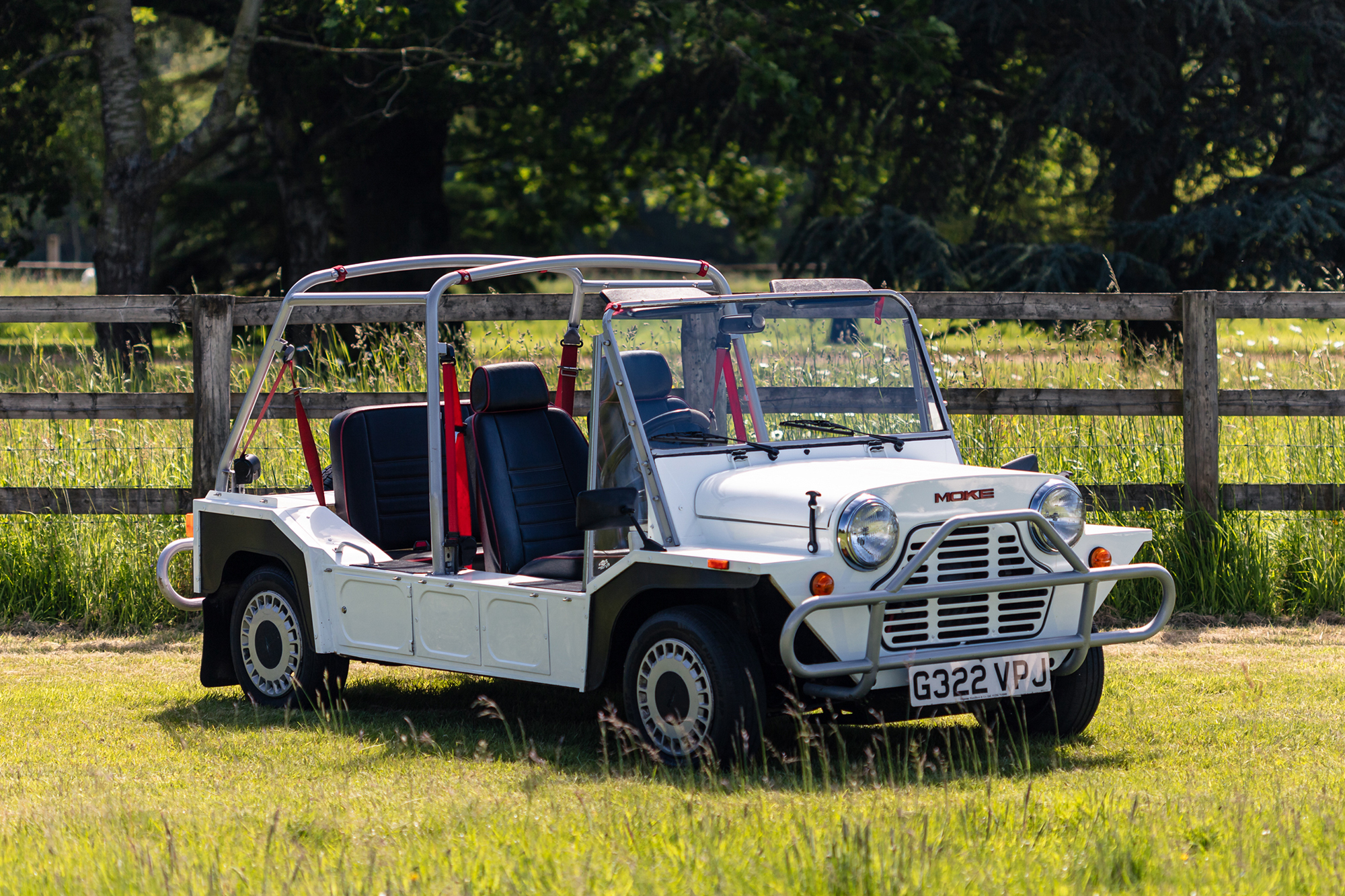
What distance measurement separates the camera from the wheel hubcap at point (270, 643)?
693 centimetres

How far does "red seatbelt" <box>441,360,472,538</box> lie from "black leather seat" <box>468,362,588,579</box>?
8 cm

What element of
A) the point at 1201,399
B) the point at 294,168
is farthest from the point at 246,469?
the point at 294,168

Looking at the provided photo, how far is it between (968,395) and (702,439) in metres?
3.55

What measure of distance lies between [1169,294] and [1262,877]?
18.7ft

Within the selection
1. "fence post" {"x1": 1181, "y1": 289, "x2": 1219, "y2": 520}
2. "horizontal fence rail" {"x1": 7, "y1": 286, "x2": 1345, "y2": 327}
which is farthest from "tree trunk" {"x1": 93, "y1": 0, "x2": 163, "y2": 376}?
"fence post" {"x1": 1181, "y1": 289, "x2": 1219, "y2": 520}

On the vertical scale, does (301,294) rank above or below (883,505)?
above

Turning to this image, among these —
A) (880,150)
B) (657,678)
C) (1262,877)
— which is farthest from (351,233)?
(1262,877)

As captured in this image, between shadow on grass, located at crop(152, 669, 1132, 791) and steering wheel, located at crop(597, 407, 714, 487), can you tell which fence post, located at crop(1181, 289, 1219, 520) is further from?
steering wheel, located at crop(597, 407, 714, 487)

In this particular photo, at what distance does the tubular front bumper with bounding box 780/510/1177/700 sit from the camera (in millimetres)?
5008

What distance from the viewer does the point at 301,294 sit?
7066mm

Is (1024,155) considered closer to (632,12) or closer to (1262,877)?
(632,12)

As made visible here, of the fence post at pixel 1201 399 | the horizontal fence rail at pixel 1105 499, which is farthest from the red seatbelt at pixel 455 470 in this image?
the fence post at pixel 1201 399

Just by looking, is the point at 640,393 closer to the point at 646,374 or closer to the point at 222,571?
the point at 646,374

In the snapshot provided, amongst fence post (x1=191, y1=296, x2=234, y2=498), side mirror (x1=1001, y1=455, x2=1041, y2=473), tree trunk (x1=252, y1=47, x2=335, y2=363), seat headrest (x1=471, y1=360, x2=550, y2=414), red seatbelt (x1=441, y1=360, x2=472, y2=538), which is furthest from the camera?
tree trunk (x1=252, y1=47, x2=335, y2=363)
